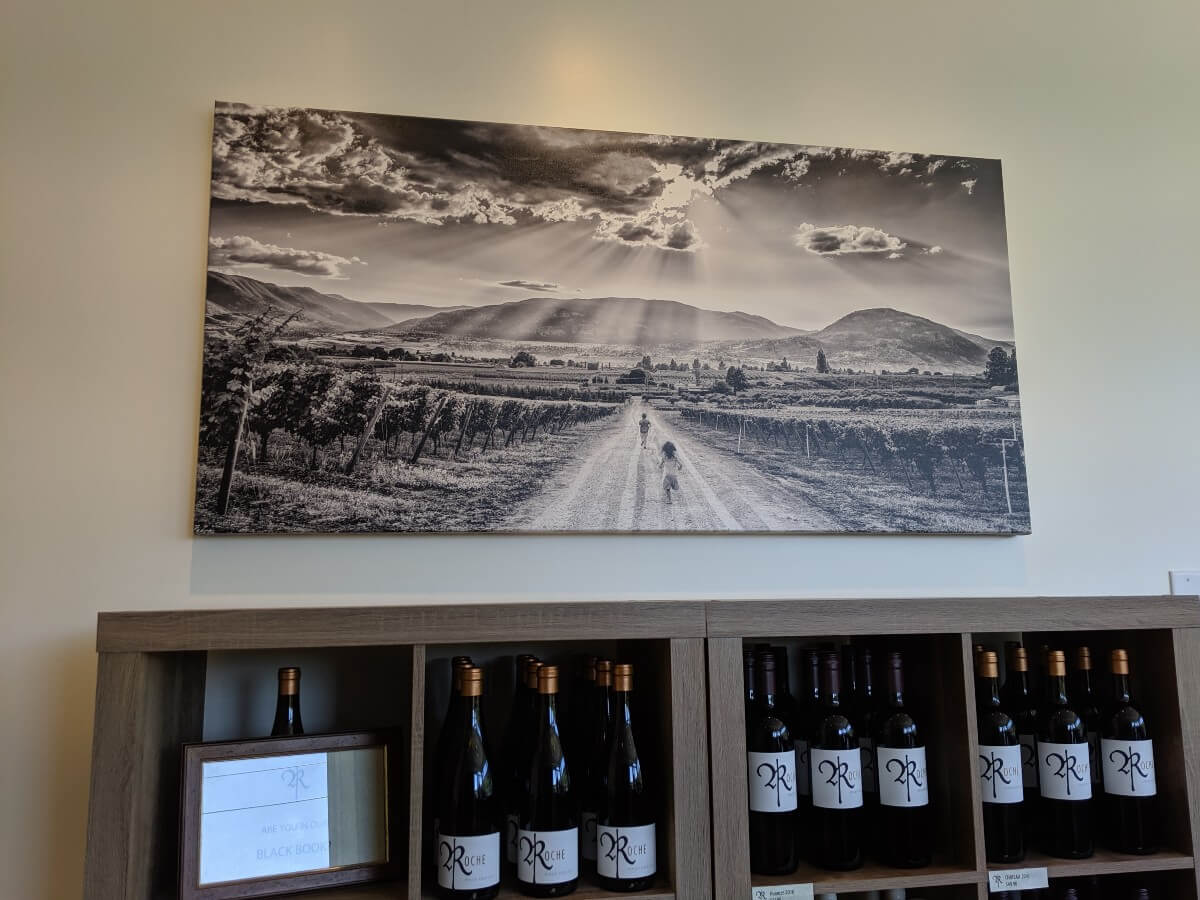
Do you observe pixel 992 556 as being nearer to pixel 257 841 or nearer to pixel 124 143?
pixel 257 841

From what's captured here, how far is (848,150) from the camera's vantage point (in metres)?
1.74

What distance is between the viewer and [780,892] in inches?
49.3

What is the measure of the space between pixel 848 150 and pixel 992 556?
0.82 m

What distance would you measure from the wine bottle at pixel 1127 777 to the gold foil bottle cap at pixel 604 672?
2.63 feet

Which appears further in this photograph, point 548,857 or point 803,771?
point 803,771

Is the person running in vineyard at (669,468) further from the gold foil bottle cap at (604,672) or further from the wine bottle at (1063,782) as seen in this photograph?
the wine bottle at (1063,782)

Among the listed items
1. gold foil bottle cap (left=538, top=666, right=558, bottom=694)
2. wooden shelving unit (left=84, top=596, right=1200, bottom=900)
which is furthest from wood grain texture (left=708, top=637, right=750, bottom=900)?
gold foil bottle cap (left=538, top=666, right=558, bottom=694)

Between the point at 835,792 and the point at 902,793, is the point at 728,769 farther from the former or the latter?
the point at 902,793

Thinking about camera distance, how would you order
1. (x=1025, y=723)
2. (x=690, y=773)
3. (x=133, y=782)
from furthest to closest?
(x=1025, y=723), (x=690, y=773), (x=133, y=782)

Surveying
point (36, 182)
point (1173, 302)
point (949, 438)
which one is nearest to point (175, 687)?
point (36, 182)

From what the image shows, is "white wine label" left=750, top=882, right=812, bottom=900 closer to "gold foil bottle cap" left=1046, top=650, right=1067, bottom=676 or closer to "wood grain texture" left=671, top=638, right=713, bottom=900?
"wood grain texture" left=671, top=638, right=713, bottom=900

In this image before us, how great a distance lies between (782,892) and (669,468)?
68 centimetres

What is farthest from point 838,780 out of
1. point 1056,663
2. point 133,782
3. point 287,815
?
point 133,782

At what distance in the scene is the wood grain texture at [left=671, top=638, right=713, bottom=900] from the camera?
1.24 m
